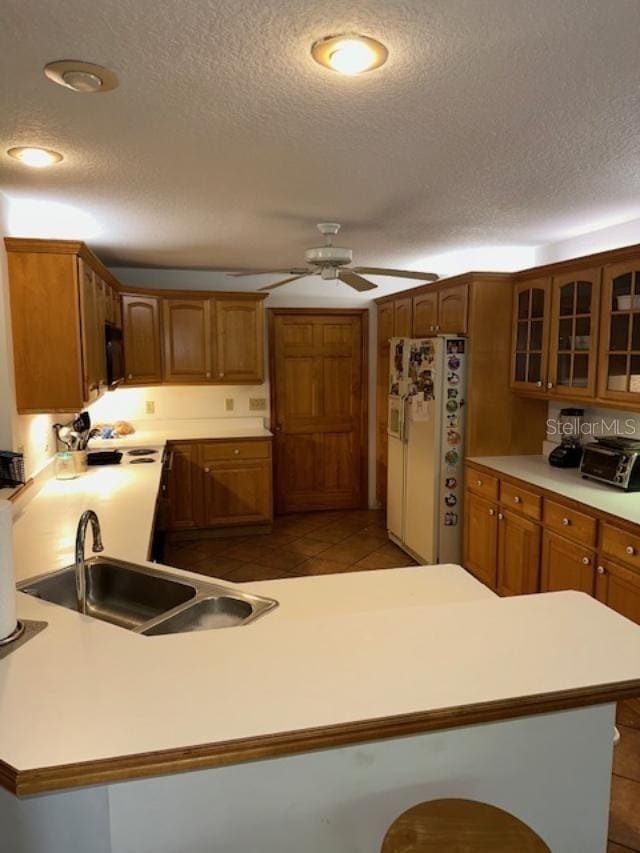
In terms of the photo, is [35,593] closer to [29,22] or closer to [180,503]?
[29,22]

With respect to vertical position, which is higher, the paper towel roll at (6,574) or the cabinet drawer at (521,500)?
the paper towel roll at (6,574)

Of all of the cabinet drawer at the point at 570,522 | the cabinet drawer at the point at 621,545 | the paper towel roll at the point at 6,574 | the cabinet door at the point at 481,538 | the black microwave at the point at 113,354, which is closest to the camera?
the paper towel roll at the point at 6,574

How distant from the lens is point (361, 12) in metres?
1.28

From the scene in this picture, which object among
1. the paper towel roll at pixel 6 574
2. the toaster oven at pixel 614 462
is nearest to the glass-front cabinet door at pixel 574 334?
the toaster oven at pixel 614 462

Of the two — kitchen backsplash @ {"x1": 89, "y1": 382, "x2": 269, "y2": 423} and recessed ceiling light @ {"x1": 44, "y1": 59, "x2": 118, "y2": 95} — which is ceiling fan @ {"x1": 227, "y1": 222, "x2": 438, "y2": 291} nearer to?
recessed ceiling light @ {"x1": 44, "y1": 59, "x2": 118, "y2": 95}

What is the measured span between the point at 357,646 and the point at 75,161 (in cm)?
210

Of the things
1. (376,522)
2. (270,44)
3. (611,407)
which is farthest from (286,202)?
(376,522)

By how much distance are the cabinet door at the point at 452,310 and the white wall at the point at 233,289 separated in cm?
146

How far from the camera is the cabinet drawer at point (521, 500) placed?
3226 millimetres

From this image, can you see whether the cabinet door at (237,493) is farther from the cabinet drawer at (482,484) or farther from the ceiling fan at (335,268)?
the ceiling fan at (335,268)

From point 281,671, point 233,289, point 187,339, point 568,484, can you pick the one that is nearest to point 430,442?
point 568,484

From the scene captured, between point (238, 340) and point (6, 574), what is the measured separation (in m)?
3.93

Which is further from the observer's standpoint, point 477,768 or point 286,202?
point 286,202

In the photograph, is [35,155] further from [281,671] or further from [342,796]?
[342,796]
